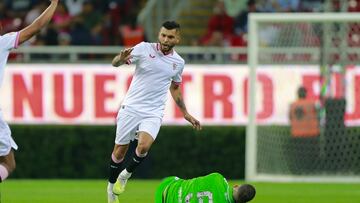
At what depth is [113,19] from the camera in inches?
1131

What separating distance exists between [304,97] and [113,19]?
646 centimetres

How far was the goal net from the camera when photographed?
23.0m

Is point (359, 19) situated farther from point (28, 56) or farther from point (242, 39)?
point (28, 56)

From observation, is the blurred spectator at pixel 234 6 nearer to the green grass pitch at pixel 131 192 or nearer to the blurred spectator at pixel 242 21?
the blurred spectator at pixel 242 21

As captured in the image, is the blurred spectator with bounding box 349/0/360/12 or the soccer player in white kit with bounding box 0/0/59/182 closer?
the soccer player in white kit with bounding box 0/0/59/182

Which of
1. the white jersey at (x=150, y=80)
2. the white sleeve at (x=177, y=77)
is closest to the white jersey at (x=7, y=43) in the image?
the white jersey at (x=150, y=80)

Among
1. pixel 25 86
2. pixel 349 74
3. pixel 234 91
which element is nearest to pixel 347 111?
pixel 349 74

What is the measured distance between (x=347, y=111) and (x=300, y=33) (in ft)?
5.77

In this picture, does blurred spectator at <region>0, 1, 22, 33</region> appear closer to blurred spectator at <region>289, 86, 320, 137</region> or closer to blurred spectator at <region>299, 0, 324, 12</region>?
blurred spectator at <region>299, 0, 324, 12</region>

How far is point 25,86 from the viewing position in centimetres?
2567

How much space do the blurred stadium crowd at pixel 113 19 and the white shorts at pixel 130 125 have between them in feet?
34.9

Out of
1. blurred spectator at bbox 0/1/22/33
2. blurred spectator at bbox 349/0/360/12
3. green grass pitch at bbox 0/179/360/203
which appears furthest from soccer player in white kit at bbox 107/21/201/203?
A: blurred spectator at bbox 0/1/22/33

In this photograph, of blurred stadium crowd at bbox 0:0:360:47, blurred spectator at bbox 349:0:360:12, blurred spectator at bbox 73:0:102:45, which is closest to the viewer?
blurred spectator at bbox 349:0:360:12

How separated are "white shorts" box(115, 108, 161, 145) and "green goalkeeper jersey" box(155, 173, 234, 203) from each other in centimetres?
212
